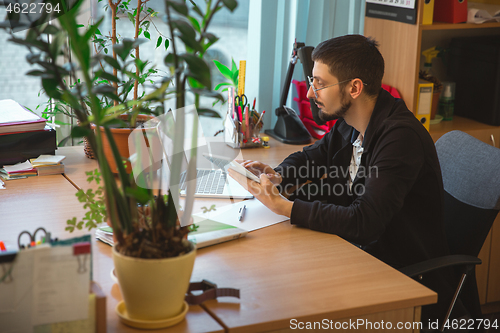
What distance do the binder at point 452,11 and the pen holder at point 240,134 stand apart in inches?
38.5

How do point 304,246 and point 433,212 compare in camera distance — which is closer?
point 304,246

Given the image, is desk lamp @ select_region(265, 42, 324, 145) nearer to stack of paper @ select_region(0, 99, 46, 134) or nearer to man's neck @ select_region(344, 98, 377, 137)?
man's neck @ select_region(344, 98, 377, 137)

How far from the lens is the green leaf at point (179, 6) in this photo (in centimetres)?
75

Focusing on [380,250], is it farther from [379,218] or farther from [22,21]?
[22,21]

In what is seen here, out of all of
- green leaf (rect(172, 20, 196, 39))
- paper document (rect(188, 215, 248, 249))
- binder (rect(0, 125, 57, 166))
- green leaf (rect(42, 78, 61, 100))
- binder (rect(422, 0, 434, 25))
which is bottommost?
paper document (rect(188, 215, 248, 249))

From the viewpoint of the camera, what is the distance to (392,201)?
1.30 m

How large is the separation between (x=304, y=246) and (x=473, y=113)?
166cm

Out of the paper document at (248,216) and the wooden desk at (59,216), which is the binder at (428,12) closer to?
the paper document at (248,216)

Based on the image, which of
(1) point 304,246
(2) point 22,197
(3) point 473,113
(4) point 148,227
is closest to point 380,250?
(1) point 304,246

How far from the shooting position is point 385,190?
1297 millimetres

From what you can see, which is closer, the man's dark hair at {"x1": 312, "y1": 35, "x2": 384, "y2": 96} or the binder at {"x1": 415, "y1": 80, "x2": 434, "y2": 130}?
the man's dark hair at {"x1": 312, "y1": 35, "x2": 384, "y2": 96}

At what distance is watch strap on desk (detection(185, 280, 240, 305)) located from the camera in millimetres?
917

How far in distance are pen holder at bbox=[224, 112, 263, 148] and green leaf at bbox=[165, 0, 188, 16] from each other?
1.25m

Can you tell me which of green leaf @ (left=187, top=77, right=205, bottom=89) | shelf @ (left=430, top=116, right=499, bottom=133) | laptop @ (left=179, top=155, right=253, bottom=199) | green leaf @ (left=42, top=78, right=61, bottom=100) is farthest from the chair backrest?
green leaf @ (left=42, top=78, right=61, bottom=100)
